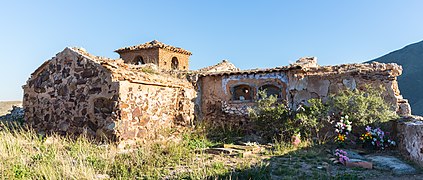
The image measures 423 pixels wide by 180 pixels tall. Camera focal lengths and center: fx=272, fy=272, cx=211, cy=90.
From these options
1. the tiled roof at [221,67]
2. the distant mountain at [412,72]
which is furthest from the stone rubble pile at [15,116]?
the distant mountain at [412,72]

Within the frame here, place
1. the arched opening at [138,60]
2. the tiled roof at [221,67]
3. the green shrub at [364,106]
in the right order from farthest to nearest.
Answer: the arched opening at [138,60] → the tiled roof at [221,67] → the green shrub at [364,106]

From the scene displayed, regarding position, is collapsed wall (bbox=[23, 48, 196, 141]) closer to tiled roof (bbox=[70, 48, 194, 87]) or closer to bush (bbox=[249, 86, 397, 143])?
tiled roof (bbox=[70, 48, 194, 87])

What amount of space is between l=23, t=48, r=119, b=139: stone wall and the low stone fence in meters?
7.34

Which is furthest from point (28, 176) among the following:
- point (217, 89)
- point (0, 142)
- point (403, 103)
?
point (403, 103)

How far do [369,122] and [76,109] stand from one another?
8.97 metres

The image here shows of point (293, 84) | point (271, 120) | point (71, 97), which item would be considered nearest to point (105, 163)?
point (71, 97)

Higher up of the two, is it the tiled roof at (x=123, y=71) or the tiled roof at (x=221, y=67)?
the tiled roof at (x=221, y=67)

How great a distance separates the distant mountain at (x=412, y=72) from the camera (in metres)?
25.7

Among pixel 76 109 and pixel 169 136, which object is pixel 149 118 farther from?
pixel 76 109

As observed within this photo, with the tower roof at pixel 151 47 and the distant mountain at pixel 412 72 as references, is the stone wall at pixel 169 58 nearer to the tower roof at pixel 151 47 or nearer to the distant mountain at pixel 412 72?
the tower roof at pixel 151 47

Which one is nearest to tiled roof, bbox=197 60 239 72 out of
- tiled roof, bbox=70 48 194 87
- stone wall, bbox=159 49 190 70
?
stone wall, bbox=159 49 190 70

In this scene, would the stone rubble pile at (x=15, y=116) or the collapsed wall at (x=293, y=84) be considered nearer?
the collapsed wall at (x=293, y=84)

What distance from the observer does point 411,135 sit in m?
6.48

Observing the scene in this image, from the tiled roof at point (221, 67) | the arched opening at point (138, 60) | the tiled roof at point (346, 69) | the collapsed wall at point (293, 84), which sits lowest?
the collapsed wall at point (293, 84)
